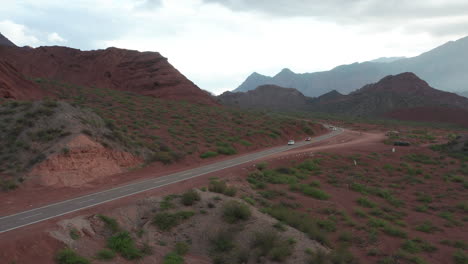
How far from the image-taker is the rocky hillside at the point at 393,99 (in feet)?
367

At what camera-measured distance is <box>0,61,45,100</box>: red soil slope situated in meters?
33.0

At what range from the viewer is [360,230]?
14062 mm

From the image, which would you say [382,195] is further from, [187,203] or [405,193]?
[187,203]

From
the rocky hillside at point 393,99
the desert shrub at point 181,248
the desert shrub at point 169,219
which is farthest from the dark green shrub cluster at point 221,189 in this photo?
the rocky hillside at point 393,99

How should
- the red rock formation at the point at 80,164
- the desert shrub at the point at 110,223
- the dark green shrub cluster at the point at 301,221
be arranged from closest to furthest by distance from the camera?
1. the desert shrub at the point at 110,223
2. the dark green shrub cluster at the point at 301,221
3. the red rock formation at the point at 80,164

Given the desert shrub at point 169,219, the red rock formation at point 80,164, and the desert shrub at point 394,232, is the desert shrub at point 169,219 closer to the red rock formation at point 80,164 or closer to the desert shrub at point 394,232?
the red rock formation at point 80,164

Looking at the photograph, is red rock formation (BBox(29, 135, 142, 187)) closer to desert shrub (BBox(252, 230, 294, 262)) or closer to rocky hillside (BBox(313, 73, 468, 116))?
desert shrub (BBox(252, 230, 294, 262))

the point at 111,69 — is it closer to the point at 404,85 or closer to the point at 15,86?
the point at 15,86

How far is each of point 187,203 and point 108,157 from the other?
33.5ft

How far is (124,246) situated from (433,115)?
10403 cm

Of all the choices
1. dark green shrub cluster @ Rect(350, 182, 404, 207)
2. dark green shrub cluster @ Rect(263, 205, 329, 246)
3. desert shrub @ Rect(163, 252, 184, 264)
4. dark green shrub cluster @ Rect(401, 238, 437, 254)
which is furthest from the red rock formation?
dark green shrub cluster @ Rect(401, 238, 437, 254)

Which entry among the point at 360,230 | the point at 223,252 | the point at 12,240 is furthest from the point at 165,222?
the point at 360,230

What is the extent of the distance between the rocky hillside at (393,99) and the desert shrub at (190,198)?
351 ft

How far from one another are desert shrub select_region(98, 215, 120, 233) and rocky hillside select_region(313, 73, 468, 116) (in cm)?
10997
